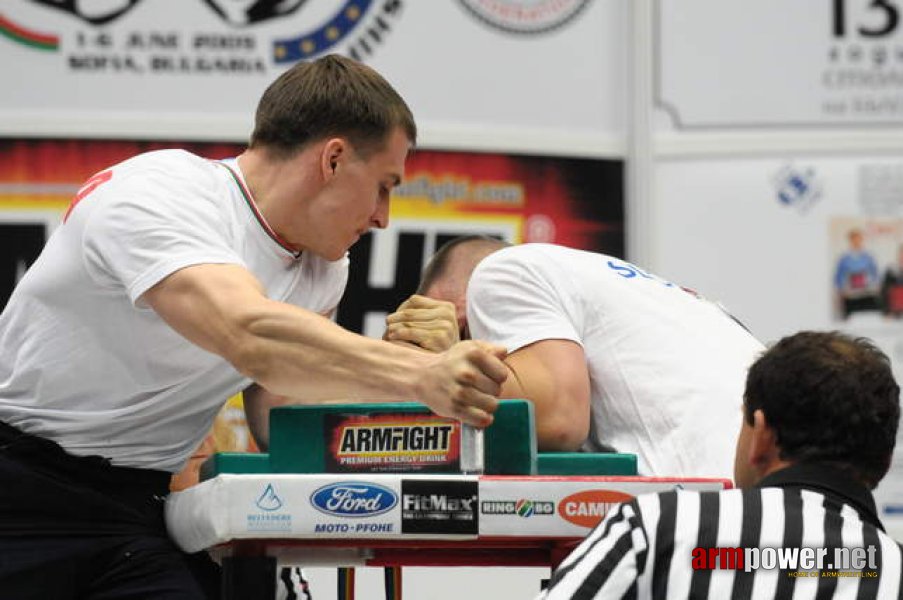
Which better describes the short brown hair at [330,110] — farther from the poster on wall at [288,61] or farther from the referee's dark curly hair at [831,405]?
the poster on wall at [288,61]

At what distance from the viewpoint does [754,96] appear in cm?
550

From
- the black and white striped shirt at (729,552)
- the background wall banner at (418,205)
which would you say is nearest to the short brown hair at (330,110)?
the black and white striped shirt at (729,552)

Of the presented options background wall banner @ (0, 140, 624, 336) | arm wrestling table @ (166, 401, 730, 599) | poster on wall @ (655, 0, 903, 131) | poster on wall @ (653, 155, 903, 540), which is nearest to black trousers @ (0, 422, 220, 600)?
arm wrestling table @ (166, 401, 730, 599)

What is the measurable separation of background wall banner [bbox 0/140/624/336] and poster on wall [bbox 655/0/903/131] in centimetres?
41

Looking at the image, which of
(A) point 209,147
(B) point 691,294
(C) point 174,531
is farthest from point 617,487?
(A) point 209,147

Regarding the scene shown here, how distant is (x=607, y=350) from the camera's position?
115 inches

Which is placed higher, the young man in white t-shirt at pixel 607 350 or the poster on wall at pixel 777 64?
the poster on wall at pixel 777 64

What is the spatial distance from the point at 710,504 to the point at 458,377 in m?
0.39

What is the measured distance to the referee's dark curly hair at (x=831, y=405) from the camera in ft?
6.81

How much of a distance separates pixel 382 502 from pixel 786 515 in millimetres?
564

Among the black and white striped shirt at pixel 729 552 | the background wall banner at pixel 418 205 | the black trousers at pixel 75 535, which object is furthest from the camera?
the background wall banner at pixel 418 205

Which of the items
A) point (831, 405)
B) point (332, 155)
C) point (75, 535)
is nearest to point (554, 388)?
point (332, 155)

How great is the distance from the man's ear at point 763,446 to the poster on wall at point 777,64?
347 centimetres

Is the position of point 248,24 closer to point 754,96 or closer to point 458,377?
point 754,96
